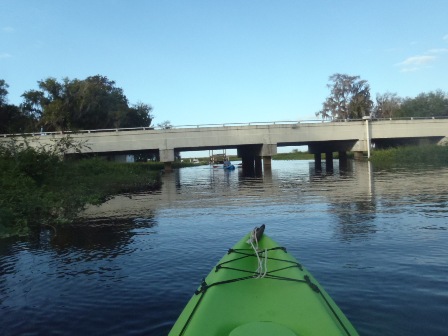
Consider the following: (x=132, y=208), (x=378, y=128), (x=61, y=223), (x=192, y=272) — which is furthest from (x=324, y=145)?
(x=192, y=272)

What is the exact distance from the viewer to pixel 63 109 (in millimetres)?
64938

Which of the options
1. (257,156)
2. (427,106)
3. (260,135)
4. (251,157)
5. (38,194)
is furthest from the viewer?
(427,106)

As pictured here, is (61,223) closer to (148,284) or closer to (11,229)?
(11,229)

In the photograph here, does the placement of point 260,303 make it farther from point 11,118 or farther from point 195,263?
point 11,118

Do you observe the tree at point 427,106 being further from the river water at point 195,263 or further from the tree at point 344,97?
the river water at point 195,263

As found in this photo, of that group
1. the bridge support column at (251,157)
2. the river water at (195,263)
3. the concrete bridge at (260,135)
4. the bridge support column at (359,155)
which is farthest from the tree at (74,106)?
the river water at (195,263)

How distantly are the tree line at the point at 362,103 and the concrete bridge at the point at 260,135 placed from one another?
87.1ft

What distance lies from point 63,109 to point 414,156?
51579mm

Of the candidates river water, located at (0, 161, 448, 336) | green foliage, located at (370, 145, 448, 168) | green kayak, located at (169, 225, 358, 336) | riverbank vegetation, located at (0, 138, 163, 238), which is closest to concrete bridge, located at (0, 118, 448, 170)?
green foliage, located at (370, 145, 448, 168)

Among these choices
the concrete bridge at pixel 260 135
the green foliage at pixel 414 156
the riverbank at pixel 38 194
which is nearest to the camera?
the riverbank at pixel 38 194

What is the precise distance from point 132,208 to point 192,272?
37.5 ft

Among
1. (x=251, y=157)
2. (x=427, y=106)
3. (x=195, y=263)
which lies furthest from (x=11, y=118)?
(x=427, y=106)

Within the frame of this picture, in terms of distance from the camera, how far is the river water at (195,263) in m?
6.34

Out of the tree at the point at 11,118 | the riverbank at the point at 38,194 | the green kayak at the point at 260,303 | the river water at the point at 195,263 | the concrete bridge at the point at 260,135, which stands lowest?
the river water at the point at 195,263
